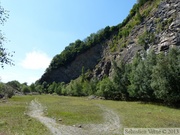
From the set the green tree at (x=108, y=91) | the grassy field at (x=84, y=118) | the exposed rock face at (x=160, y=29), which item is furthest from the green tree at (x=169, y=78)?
the green tree at (x=108, y=91)

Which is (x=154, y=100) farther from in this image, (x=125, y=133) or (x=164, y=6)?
(x=164, y=6)

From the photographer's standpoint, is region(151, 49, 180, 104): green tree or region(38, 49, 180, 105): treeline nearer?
region(151, 49, 180, 104): green tree

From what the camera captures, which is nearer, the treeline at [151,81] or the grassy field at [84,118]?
the grassy field at [84,118]

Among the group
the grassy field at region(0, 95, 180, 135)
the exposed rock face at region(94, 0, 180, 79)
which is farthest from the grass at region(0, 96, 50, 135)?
the exposed rock face at region(94, 0, 180, 79)

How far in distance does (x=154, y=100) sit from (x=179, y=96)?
17057 mm

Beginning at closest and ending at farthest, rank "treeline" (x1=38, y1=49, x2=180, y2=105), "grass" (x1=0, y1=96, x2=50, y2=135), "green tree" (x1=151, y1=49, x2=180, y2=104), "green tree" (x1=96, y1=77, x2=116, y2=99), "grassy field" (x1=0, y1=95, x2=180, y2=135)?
1. "grass" (x1=0, y1=96, x2=50, y2=135)
2. "grassy field" (x1=0, y1=95, x2=180, y2=135)
3. "green tree" (x1=151, y1=49, x2=180, y2=104)
4. "treeline" (x1=38, y1=49, x2=180, y2=105)
5. "green tree" (x1=96, y1=77, x2=116, y2=99)

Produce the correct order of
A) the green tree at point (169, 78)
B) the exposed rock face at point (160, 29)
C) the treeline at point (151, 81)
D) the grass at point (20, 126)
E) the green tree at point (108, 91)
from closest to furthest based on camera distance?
the grass at point (20, 126) → the green tree at point (169, 78) → the treeline at point (151, 81) → the green tree at point (108, 91) → the exposed rock face at point (160, 29)

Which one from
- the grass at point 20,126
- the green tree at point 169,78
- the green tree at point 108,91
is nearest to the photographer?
the grass at point 20,126

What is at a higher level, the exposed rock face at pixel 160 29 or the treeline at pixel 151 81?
the exposed rock face at pixel 160 29

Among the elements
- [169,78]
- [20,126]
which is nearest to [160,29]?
[169,78]

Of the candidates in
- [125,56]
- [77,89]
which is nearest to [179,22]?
[125,56]

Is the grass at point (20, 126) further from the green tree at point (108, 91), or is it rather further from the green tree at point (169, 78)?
the green tree at point (108, 91)

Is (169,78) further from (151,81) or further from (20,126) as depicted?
(20,126)

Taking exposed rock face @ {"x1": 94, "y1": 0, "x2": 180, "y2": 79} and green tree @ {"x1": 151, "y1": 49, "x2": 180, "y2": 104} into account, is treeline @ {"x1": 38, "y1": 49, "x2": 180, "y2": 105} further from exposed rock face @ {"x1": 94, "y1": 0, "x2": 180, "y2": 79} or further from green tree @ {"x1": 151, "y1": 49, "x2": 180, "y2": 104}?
exposed rock face @ {"x1": 94, "y1": 0, "x2": 180, "y2": 79}
